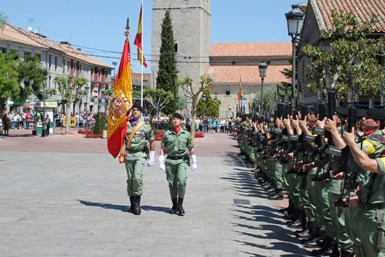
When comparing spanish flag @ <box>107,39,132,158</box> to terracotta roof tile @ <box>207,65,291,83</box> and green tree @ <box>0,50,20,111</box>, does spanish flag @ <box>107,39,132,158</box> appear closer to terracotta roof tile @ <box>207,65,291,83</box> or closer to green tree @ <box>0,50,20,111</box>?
green tree @ <box>0,50,20,111</box>

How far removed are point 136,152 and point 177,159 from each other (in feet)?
2.40

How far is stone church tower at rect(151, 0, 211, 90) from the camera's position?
92.7 meters

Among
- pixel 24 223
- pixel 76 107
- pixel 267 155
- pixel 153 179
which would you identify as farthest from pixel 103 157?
pixel 76 107

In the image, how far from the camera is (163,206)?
1170 cm

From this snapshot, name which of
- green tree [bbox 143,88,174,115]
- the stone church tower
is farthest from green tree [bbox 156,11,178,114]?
the stone church tower

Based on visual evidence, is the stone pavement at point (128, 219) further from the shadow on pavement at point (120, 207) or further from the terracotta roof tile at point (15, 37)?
the terracotta roof tile at point (15, 37)

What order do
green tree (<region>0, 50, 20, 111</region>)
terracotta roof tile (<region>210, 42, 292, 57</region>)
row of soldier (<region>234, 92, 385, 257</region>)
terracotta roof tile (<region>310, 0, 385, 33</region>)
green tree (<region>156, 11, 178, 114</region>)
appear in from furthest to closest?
terracotta roof tile (<region>210, 42, 292, 57</region>), green tree (<region>156, 11, 178, 114</region>), terracotta roof tile (<region>310, 0, 385, 33</region>), green tree (<region>0, 50, 20, 111</region>), row of soldier (<region>234, 92, 385, 257</region>)

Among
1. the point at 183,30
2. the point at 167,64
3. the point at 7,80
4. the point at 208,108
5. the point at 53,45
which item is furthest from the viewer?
the point at 183,30

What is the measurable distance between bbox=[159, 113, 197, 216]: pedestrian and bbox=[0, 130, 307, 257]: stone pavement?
0.35 metres

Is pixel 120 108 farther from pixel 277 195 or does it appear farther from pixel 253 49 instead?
pixel 253 49

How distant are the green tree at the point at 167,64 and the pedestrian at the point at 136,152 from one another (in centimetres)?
7491

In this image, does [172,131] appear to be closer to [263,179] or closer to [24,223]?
[24,223]

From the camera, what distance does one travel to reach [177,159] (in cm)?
1076

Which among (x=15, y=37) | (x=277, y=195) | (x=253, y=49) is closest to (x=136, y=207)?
(x=277, y=195)
